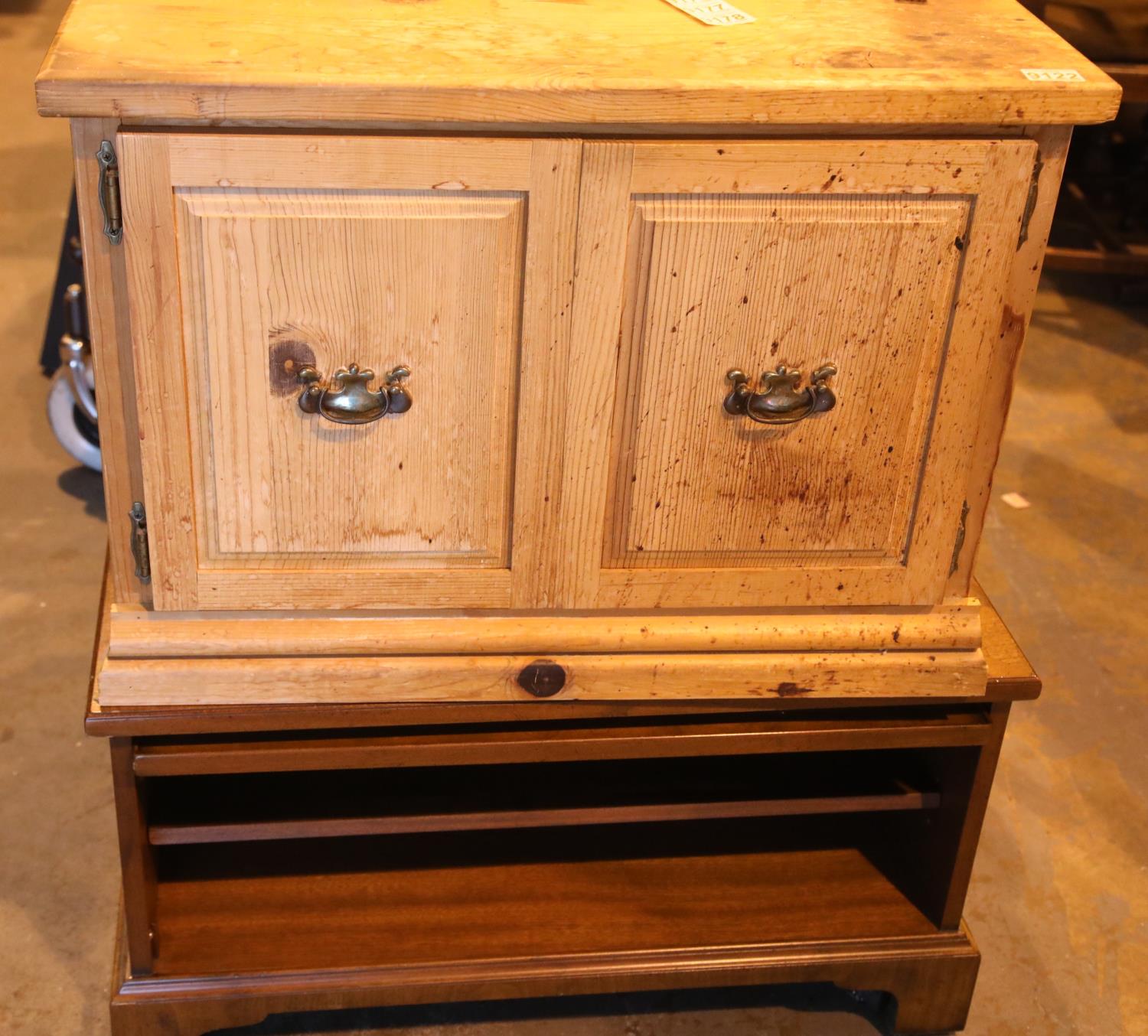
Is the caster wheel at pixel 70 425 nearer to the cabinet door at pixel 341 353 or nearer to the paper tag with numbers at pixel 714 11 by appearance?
the cabinet door at pixel 341 353

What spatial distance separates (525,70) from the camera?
1219 mm

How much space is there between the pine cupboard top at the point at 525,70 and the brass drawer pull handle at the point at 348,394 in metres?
0.23

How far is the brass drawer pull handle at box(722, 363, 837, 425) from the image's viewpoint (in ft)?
4.45

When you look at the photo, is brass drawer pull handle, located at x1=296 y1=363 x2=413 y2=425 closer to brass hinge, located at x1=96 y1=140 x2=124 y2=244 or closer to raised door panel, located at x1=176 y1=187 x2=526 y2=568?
raised door panel, located at x1=176 y1=187 x2=526 y2=568

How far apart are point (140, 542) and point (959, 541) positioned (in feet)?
2.67

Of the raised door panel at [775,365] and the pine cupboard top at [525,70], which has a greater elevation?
the pine cupboard top at [525,70]

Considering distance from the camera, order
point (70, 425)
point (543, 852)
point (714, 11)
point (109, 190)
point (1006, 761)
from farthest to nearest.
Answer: point (70, 425)
point (1006, 761)
point (543, 852)
point (714, 11)
point (109, 190)

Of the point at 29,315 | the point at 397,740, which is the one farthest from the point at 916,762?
the point at 29,315

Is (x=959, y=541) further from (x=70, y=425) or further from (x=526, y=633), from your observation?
(x=70, y=425)

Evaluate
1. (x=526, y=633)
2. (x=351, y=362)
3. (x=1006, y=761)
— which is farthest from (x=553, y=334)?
(x=1006, y=761)

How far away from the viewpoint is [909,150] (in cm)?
126

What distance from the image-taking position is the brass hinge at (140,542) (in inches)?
53.8

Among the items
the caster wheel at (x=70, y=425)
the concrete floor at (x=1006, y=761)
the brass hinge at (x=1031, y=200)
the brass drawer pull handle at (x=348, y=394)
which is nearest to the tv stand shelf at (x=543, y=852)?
the concrete floor at (x=1006, y=761)

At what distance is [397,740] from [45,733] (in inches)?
33.6
